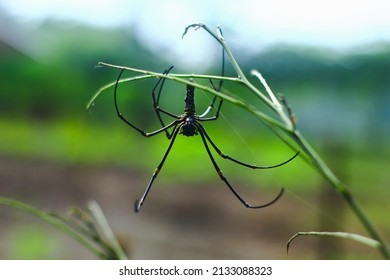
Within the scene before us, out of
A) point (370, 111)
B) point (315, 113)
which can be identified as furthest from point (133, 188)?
point (370, 111)

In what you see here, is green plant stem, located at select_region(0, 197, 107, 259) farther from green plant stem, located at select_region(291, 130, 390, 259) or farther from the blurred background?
the blurred background

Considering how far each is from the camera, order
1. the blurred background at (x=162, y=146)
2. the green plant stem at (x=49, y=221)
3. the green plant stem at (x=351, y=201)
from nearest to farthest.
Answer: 1. the green plant stem at (x=351, y=201)
2. the green plant stem at (x=49, y=221)
3. the blurred background at (x=162, y=146)

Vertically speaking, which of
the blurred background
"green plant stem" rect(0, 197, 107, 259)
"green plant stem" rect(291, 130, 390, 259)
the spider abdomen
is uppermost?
the blurred background

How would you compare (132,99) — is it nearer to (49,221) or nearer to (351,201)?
(49,221)

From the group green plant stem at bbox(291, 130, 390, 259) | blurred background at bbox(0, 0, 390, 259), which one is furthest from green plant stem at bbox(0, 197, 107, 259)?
blurred background at bbox(0, 0, 390, 259)

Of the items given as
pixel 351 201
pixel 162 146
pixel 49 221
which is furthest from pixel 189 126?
pixel 162 146

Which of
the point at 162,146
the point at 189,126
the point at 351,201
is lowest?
the point at 351,201

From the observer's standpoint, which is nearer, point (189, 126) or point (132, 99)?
point (189, 126)

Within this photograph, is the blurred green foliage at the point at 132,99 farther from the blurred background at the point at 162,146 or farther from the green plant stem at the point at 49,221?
the green plant stem at the point at 49,221

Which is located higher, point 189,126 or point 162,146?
point 162,146

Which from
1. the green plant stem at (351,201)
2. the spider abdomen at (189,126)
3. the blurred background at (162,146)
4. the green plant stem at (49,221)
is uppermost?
the blurred background at (162,146)

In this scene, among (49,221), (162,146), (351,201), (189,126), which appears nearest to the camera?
(351,201)

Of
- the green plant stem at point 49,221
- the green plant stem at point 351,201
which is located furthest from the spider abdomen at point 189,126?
the green plant stem at point 351,201
